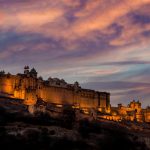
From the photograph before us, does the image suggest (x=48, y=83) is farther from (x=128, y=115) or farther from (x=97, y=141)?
(x=97, y=141)

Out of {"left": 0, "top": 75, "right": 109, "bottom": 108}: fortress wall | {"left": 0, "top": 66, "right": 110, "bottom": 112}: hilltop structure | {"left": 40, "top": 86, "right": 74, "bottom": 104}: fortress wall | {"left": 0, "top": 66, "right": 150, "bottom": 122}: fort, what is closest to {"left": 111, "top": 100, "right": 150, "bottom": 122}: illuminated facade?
{"left": 0, "top": 66, "right": 150, "bottom": 122}: fort

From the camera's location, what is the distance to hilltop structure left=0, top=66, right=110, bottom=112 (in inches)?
5089

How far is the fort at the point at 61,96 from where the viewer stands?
129375 millimetres

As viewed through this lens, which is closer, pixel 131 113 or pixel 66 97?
pixel 66 97

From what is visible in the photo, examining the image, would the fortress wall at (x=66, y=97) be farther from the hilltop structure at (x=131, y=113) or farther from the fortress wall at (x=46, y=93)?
the hilltop structure at (x=131, y=113)

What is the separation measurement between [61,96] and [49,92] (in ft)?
18.0

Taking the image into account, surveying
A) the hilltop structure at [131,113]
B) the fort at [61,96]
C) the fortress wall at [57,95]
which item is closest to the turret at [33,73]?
the fort at [61,96]

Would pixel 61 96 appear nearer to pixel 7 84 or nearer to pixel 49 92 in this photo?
pixel 49 92

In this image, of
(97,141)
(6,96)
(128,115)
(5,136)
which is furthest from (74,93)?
(5,136)

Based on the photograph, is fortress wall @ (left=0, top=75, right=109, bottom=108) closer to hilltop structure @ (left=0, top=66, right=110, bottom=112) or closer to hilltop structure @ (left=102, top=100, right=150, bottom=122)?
hilltop structure @ (left=0, top=66, right=110, bottom=112)

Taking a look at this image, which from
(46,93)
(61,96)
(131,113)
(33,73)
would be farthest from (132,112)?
(33,73)

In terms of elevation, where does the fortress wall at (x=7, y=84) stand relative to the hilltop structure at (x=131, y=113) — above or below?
above

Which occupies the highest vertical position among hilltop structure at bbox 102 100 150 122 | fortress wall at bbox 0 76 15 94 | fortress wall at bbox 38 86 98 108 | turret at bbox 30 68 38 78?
turret at bbox 30 68 38 78

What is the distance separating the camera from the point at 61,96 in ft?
484
